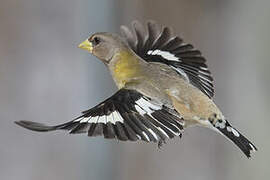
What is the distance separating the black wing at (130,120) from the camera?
0.80 metres

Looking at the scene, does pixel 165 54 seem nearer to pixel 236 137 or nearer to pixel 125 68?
pixel 125 68

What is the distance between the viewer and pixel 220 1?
187 cm

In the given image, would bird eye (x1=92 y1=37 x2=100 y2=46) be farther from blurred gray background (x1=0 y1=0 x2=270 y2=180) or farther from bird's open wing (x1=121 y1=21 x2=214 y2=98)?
blurred gray background (x1=0 y1=0 x2=270 y2=180)

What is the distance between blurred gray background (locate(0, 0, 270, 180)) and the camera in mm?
1568

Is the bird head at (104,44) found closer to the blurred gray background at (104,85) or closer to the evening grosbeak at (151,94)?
the evening grosbeak at (151,94)

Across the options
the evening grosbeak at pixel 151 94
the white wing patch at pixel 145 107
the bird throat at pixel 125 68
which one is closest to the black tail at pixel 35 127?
the evening grosbeak at pixel 151 94

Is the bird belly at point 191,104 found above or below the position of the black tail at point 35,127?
above

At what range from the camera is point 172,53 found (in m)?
1.16

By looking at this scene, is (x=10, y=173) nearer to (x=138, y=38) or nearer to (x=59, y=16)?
(x=59, y=16)

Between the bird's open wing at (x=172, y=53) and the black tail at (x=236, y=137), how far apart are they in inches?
4.8

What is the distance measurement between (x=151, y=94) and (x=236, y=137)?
0.59ft

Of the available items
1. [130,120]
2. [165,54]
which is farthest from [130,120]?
[165,54]

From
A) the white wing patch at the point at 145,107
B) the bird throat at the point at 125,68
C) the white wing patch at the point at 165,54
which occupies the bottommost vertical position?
the white wing patch at the point at 145,107

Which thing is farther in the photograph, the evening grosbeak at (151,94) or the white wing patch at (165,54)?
the white wing patch at (165,54)
